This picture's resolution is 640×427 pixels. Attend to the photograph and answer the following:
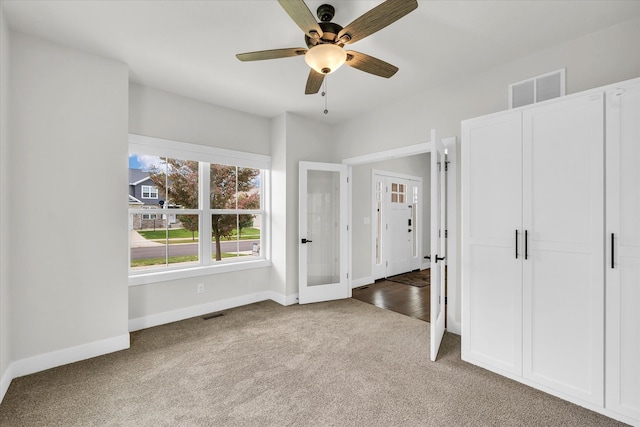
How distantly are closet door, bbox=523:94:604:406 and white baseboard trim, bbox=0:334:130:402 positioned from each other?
3578 millimetres

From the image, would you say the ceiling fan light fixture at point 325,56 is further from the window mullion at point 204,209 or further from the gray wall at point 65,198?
the window mullion at point 204,209

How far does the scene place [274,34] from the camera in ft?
7.84

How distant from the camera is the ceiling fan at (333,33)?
161cm

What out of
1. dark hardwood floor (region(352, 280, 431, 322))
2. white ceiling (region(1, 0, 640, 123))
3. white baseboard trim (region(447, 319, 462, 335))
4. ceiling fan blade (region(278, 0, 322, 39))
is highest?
white ceiling (region(1, 0, 640, 123))

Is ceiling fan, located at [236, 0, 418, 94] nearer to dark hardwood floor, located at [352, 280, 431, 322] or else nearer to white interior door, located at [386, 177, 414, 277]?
dark hardwood floor, located at [352, 280, 431, 322]

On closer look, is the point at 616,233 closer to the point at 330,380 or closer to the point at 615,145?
the point at 615,145

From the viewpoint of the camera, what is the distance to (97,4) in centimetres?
207

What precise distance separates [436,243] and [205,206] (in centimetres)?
287

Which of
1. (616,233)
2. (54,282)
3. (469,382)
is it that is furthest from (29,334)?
(616,233)

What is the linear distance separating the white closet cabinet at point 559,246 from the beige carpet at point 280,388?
0.77 feet

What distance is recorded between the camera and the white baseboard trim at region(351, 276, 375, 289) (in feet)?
16.7

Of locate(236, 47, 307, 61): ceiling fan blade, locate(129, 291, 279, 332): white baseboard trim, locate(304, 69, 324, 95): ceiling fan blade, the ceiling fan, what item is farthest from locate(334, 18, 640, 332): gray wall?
locate(129, 291, 279, 332): white baseboard trim

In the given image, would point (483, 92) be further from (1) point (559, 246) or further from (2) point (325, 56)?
(2) point (325, 56)

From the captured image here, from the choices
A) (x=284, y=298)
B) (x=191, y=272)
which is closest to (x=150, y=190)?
(x=191, y=272)
